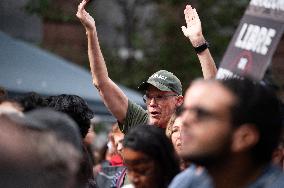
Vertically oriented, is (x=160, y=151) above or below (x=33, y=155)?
below

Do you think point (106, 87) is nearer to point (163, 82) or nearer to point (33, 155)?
point (163, 82)

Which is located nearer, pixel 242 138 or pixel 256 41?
pixel 242 138

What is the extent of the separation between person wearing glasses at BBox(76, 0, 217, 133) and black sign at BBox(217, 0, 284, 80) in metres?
1.10

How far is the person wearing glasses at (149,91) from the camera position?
597 cm

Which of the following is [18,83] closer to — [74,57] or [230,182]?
[74,57]

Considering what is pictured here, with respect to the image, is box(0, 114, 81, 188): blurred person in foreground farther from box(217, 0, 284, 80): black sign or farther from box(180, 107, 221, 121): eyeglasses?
box(217, 0, 284, 80): black sign

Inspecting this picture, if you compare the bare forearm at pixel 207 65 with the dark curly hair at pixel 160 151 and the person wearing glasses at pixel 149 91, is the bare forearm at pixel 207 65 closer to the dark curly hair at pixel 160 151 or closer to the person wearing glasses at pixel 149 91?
the person wearing glasses at pixel 149 91

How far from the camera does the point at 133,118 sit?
19.9ft

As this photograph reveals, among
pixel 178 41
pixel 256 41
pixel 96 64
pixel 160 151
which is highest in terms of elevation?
pixel 256 41

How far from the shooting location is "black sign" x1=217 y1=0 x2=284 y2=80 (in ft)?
14.6

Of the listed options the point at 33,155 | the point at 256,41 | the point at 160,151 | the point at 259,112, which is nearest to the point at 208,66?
the point at 256,41

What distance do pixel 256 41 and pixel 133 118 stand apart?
1.62m

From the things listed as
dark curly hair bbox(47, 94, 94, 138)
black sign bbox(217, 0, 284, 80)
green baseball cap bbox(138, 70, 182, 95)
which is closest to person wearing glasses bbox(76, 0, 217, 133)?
green baseball cap bbox(138, 70, 182, 95)

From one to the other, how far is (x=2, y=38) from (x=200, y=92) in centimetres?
989
